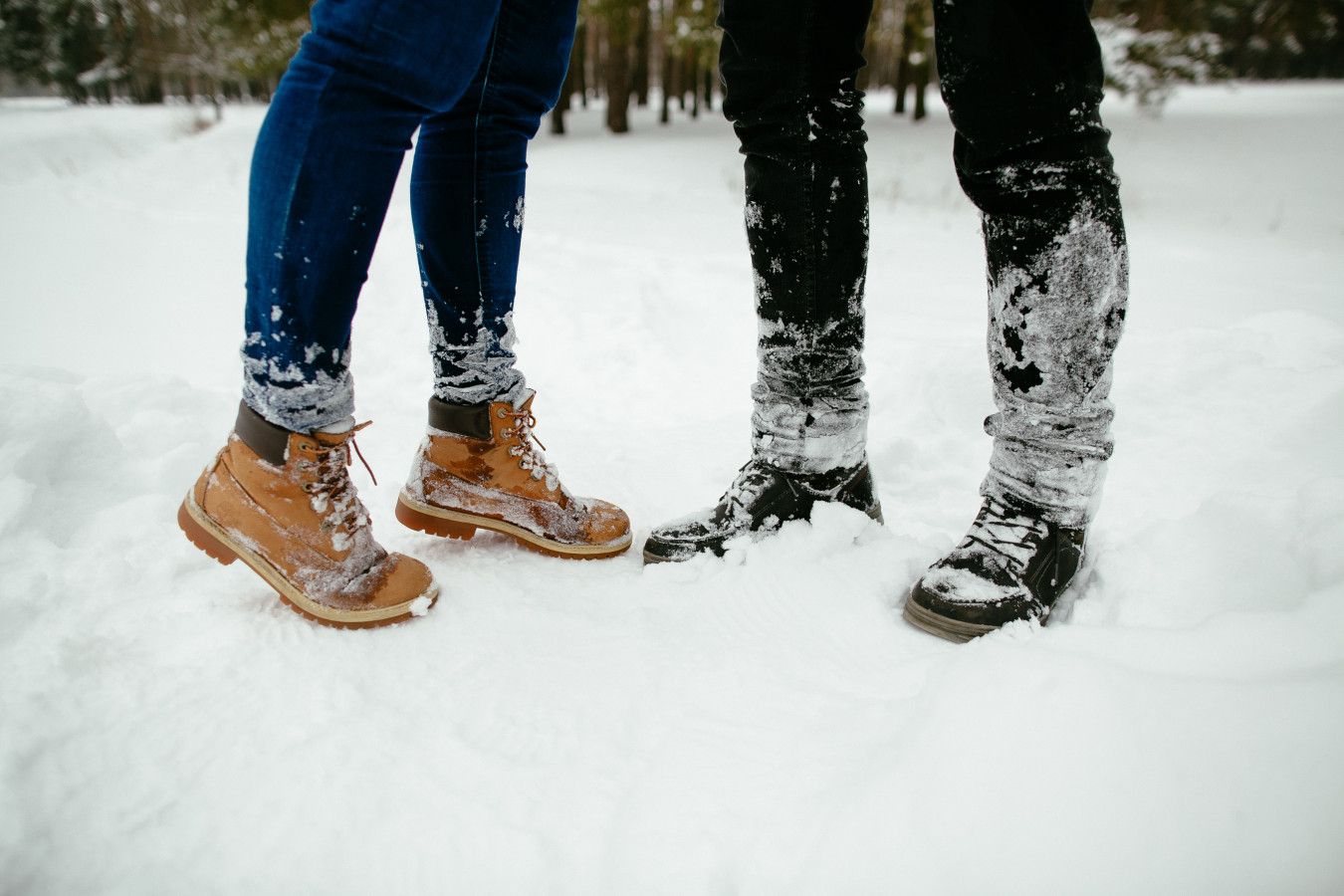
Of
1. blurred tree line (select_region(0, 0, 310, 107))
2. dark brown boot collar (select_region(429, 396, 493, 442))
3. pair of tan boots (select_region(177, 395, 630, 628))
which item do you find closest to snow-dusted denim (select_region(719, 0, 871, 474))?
dark brown boot collar (select_region(429, 396, 493, 442))

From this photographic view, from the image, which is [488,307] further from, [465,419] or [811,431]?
[811,431]

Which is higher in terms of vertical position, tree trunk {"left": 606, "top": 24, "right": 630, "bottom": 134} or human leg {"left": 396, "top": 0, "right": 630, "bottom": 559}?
tree trunk {"left": 606, "top": 24, "right": 630, "bottom": 134}

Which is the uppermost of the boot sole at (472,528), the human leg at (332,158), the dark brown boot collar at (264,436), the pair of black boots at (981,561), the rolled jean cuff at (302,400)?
the human leg at (332,158)

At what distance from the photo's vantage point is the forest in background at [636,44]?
9258 mm

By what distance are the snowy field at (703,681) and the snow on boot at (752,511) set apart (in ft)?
0.16

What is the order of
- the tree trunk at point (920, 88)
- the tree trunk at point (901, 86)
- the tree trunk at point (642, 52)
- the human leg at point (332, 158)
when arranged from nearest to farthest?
the human leg at point (332, 158) → the tree trunk at point (920, 88) → the tree trunk at point (901, 86) → the tree trunk at point (642, 52)

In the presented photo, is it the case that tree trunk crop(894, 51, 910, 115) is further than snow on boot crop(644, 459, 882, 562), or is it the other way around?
tree trunk crop(894, 51, 910, 115)

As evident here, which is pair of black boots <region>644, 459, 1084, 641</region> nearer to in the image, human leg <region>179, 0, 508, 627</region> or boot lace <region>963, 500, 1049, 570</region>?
boot lace <region>963, 500, 1049, 570</region>

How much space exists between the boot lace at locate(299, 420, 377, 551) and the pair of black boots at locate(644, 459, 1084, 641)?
1.60 feet

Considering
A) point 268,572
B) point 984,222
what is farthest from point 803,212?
point 268,572

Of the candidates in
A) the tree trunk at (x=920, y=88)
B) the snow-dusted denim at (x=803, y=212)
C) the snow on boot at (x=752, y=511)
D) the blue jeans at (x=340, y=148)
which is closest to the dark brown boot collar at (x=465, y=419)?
the blue jeans at (x=340, y=148)

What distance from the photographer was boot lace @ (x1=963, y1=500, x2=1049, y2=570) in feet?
3.30

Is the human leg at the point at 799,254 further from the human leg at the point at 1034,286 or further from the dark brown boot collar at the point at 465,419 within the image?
the dark brown boot collar at the point at 465,419

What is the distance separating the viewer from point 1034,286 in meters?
0.94
